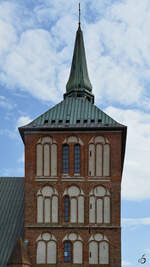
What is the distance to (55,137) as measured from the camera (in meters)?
41.2

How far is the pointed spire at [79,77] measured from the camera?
45.8m

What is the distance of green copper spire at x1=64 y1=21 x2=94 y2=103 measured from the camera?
150 ft

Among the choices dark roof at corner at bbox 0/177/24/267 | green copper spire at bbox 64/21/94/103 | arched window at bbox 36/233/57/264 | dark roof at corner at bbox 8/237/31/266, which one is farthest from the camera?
green copper spire at bbox 64/21/94/103

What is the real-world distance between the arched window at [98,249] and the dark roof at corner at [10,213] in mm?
4503

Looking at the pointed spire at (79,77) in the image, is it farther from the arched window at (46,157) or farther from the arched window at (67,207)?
the arched window at (67,207)

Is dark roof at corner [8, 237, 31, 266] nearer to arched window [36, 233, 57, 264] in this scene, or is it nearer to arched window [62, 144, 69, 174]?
arched window [36, 233, 57, 264]

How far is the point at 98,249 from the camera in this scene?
39.1 meters

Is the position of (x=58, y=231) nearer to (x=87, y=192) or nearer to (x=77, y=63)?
(x=87, y=192)

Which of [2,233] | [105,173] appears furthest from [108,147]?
[2,233]

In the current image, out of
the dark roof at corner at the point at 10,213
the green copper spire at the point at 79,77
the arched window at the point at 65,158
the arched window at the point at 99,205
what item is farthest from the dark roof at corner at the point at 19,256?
the green copper spire at the point at 79,77

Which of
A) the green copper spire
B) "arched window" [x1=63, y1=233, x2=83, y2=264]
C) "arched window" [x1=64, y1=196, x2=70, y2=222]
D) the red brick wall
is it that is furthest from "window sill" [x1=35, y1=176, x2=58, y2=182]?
the green copper spire

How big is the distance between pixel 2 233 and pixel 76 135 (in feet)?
24.2

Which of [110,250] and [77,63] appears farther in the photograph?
[77,63]

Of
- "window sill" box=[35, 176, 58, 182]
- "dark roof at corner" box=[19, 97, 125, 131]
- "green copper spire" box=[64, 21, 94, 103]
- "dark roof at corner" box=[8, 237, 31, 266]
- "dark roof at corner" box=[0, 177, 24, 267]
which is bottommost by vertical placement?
"dark roof at corner" box=[8, 237, 31, 266]
